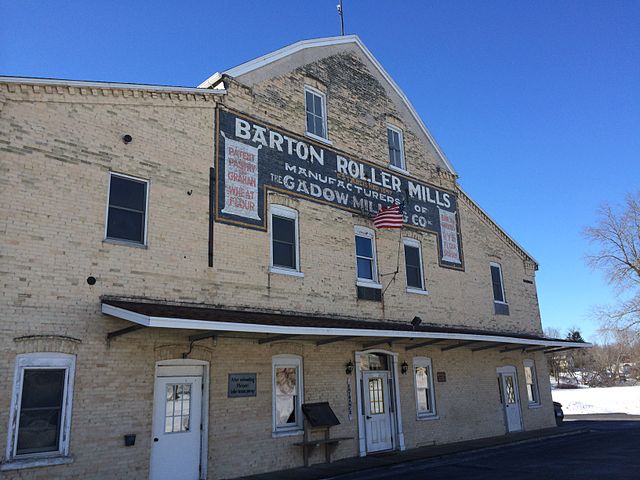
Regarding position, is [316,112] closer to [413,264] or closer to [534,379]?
[413,264]

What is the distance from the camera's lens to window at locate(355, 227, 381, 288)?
49.7 ft

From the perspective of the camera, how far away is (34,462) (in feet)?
27.5

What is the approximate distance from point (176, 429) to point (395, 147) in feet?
37.3

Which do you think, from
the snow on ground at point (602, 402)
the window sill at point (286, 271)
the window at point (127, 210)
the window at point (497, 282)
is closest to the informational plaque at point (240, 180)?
the window sill at point (286, 271)

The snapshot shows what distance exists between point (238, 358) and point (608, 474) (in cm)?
786

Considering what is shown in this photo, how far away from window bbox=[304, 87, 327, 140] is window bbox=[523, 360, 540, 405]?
12.2 meters

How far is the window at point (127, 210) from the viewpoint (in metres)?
10.5

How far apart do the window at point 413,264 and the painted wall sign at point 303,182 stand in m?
0.61

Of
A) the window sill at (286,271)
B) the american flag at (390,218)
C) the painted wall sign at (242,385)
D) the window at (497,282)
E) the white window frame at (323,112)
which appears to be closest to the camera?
the painted wall sign at (242,385)

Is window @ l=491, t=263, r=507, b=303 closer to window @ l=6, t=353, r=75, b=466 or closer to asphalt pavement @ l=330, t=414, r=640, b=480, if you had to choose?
asphalt pavement @ l=330, t=414, r=640, b=480

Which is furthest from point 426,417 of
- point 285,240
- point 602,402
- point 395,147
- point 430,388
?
point 602,402

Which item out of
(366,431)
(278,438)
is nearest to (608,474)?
(366,431)

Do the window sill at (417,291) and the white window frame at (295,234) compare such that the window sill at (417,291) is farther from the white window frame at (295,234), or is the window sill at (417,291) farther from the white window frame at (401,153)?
the white window frame at (295,234)

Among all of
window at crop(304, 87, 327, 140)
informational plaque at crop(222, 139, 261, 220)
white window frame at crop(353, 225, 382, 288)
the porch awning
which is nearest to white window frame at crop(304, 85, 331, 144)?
window at crop(304, 87, 327, 140)
